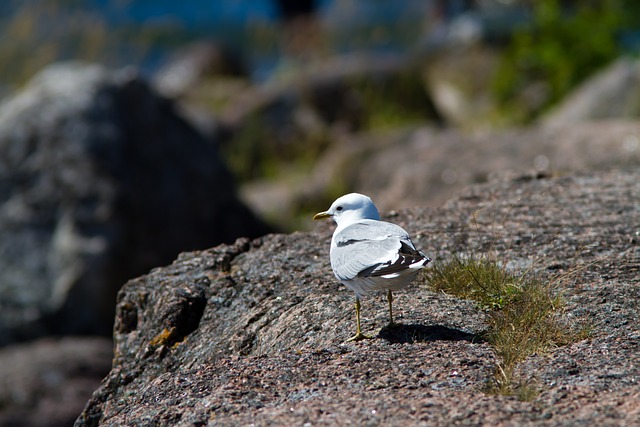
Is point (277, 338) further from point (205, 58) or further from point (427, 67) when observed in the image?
point (205, 58)

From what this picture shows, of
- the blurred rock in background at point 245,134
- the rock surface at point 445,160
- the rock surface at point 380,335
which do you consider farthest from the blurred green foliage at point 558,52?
the rock surface at point 380,335

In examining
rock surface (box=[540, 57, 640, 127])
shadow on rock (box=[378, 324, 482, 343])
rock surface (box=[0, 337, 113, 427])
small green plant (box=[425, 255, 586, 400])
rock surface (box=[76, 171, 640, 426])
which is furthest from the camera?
rock surface (box=[540, 57, 640, 127])

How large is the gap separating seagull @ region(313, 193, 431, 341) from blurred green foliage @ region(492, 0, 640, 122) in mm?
9562

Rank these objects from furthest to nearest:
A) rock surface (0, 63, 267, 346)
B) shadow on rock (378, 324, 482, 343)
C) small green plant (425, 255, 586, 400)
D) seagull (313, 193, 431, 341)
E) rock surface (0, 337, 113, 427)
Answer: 1. rock surface (0, 63, 267, 346)
2. rock surface (0, 337, 113, 427)
3. shadow on rock (378, 324, 482, 343)
4. seagull (313, 193, 431, 341)
5. small green plant (425, 255, 586, 400)

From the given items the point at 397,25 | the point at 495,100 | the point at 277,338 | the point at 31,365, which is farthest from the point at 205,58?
the point at 277,338

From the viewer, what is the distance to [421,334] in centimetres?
356

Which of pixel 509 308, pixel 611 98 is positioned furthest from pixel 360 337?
pixel 611 98

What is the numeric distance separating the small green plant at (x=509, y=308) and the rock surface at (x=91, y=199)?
4.05 metres

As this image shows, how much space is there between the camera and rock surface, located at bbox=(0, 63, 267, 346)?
7.44m

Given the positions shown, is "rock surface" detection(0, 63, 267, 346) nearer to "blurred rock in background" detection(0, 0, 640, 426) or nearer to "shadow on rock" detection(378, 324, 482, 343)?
"blurred rock in background" detection(0, 0, 640, 426)

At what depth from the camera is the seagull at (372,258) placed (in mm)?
3367

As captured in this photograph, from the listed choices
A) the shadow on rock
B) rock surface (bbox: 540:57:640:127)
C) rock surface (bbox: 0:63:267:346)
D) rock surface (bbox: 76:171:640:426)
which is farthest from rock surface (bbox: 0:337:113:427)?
rock surface (bbox: 540:57:640:127)

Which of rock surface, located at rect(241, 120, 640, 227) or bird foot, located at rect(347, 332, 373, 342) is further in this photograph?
rock surface, located at rect(241, 120, 640, 227)

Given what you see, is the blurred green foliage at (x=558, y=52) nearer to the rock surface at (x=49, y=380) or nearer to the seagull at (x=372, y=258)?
the rock surface at (x=49, y=380)
